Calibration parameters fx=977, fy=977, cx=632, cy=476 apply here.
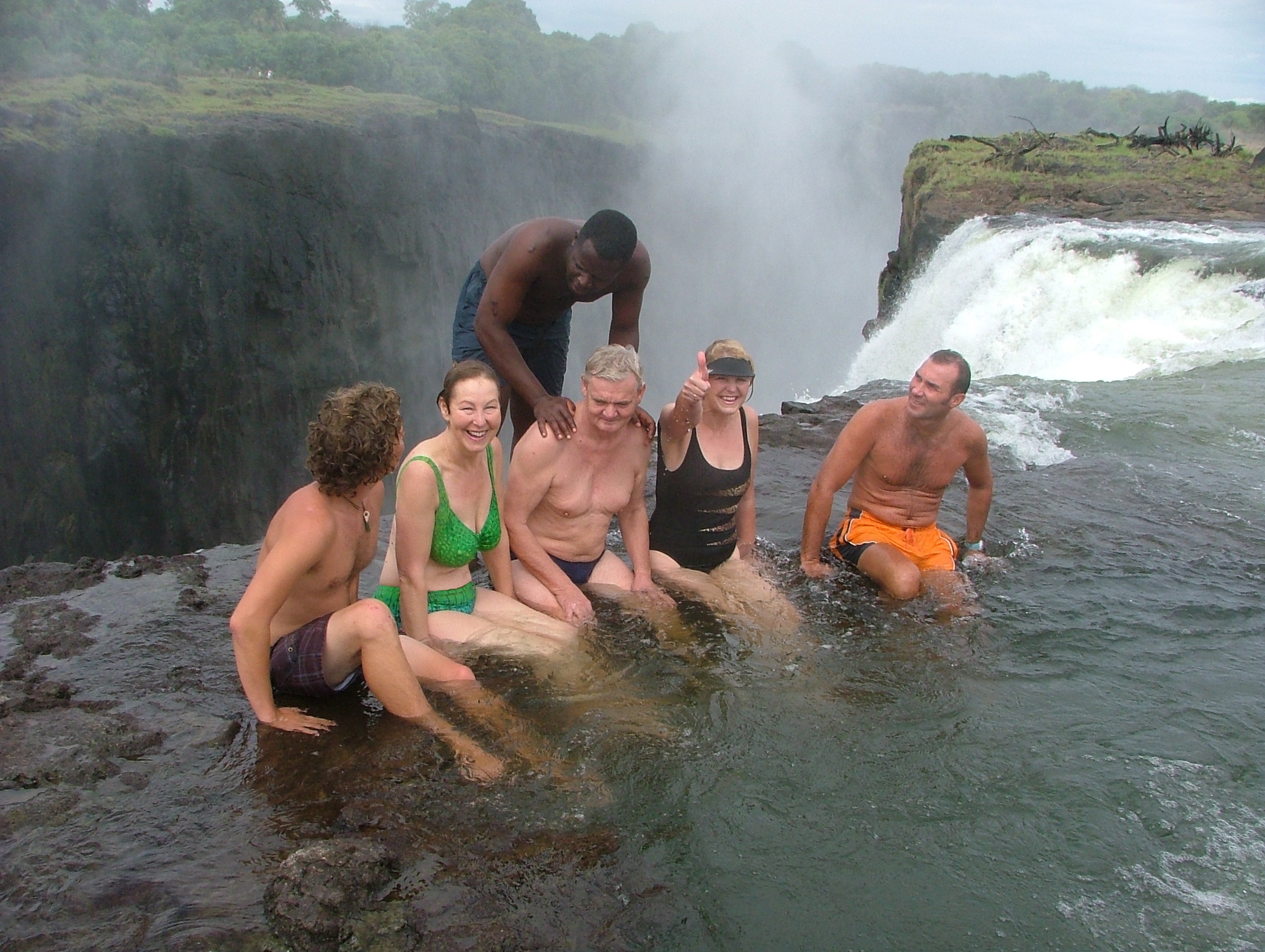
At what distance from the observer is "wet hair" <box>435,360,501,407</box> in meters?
3.63

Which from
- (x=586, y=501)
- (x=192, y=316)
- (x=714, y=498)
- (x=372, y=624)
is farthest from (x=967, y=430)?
(x=192, y=316)

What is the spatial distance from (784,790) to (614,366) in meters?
1.74

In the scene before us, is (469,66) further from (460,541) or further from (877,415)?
(460,541)

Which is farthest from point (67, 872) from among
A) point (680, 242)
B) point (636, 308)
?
point (680, 242)

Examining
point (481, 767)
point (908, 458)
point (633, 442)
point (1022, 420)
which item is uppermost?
point (633, 442)

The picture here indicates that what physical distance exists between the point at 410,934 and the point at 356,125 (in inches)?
884

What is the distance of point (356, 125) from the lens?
2216 centimetres

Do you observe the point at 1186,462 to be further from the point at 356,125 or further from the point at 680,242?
the point at 680,242

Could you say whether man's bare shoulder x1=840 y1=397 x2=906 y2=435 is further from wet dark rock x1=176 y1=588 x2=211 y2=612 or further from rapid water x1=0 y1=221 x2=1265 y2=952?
wet dark rock x1=176 y1=588 x2=211 y2=612

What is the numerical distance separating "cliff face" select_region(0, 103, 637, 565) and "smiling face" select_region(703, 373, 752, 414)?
12663 millimetres

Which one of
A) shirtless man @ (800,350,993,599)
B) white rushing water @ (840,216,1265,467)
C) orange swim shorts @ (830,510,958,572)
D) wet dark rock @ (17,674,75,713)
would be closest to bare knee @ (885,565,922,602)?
shirtless man @ (800,350,993,599)

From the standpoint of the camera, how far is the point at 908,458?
195 inches

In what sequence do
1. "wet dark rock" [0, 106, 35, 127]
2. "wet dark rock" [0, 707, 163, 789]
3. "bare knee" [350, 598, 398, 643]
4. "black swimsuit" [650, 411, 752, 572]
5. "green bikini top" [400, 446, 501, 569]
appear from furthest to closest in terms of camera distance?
"wet dark rock" [0, 106, 35, 127], "black swimsuit" [650, 411, 752, 572], "green bikini top" [400, 446, 501, 569], "bare knee" [350, 598, 398, 643], "wet dark rock" [0, 707, 163, 789]

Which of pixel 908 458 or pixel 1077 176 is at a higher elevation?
pixel 1077 176
